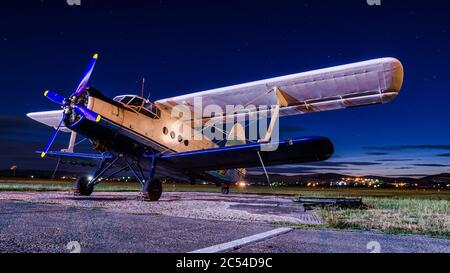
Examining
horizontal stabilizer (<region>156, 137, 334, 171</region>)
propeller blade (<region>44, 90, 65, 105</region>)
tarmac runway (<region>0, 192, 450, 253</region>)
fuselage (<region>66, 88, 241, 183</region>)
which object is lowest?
tarmac runway (<region>0, 192, 450, 253</region>)

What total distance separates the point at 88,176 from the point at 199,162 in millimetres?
4205

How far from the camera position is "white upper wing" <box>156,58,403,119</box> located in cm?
881

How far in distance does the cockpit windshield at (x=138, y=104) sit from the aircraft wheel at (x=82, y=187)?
3.27 meters

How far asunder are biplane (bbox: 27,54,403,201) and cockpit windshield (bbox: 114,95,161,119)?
3 cm

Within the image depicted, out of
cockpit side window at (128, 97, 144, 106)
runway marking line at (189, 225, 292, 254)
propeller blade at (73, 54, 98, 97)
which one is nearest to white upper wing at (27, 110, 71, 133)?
propeller blade at (73, 54, 98, 97)

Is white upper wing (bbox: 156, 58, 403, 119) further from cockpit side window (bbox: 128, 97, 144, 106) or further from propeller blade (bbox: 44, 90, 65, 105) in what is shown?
propeller blade (bbox: 44, 90, 65, 105)

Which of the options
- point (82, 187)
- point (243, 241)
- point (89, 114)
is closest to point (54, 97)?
point (89, 114)

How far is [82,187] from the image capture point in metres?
11.4

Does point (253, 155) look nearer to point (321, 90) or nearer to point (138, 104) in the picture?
point (321, 90)

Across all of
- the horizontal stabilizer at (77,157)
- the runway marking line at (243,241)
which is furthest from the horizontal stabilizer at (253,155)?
the runway marking line at (243,241)

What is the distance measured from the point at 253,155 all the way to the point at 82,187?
6262mm

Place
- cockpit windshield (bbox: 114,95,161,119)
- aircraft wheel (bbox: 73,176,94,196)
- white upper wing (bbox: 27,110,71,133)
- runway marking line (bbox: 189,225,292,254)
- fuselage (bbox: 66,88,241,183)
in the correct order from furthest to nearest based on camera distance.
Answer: white upper wing (bbox: 27,110,71,133) → aircraft wheel (bbox: 73,176,94,196) → cockpit windshield (bbox: 114,95,161,119) → fuselage (bbox: 66,88,241,183) → runway marking line (bbox: 189,225,292,254)
